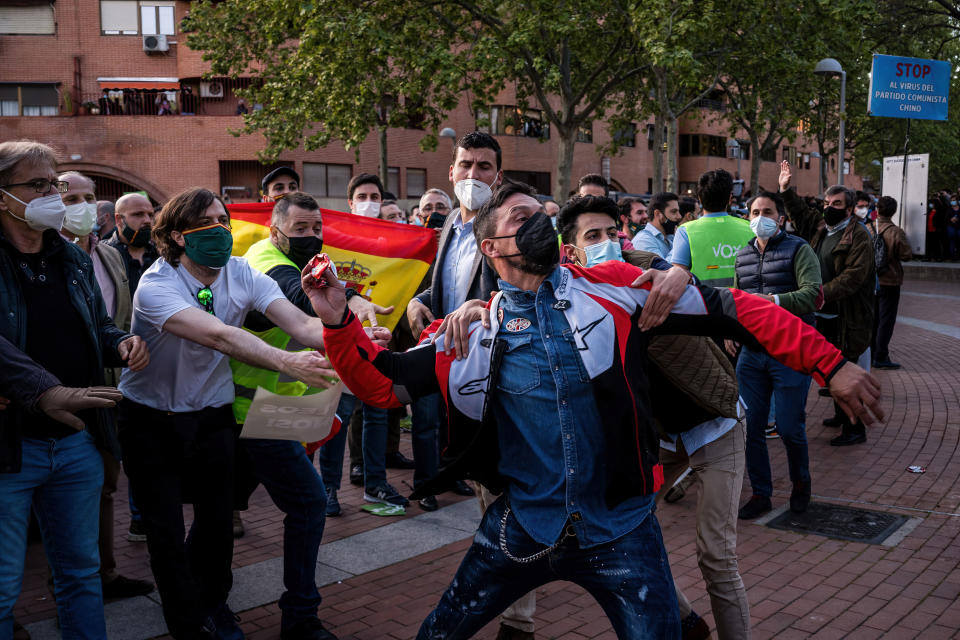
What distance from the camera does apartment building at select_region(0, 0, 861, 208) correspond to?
33.5 m

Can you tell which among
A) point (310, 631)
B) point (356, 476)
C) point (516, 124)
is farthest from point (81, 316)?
point (516, 124)

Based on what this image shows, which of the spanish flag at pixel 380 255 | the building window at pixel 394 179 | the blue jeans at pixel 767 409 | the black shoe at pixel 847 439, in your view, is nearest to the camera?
the blue jeans at pixel 767 409

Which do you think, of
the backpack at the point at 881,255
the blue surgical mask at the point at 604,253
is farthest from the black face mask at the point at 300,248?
the backpack at the point at 881,255

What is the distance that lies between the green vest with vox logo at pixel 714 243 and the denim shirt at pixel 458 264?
256 centimetres

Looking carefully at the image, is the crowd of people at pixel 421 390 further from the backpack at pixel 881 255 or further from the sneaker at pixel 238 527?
the backpack at pixel 881 255

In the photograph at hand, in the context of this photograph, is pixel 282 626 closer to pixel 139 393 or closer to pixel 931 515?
pixel 139 393

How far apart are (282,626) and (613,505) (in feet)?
7.26

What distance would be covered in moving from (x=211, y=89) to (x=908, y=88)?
27.0 metres

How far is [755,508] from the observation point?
5902mm

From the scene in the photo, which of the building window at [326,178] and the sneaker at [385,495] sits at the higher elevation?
the building window at [326,178]

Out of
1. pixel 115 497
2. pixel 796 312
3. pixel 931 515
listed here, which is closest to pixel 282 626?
pixel 115 497

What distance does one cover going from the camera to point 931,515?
5.79 meters

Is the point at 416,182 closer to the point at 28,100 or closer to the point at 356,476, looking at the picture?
the point at 28,100

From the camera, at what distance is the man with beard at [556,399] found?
2.65 meters
